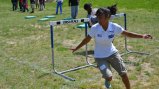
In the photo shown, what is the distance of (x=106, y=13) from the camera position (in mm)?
5805

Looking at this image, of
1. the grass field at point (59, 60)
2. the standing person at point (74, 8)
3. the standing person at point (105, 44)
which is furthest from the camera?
the standing person at point (74, 8)

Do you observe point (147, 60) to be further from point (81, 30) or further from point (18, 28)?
point (18, 28)

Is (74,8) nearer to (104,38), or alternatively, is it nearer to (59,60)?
(59,60)

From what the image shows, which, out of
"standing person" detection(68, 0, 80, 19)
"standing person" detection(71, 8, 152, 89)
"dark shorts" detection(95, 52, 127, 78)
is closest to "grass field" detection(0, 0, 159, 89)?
"dark shorts" detection(95, 52, 127, 78)

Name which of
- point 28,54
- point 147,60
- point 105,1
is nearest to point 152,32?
point 147,60

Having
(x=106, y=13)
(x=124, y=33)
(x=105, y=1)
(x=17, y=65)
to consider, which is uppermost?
(x=106, y=13)

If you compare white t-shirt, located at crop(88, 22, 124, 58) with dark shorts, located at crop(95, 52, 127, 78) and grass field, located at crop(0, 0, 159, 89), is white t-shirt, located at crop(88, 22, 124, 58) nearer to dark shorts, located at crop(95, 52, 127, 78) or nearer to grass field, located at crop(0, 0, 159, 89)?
dark shorts, located at crop(95, 52, 127, 78)

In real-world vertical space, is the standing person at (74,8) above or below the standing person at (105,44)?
below

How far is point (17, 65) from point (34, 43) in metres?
3.27

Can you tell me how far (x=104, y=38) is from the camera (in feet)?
19.6

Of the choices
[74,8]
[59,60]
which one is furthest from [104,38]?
[74,8]

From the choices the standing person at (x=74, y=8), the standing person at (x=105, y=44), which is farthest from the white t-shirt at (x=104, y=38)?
the standing person at (x=74, y=8)

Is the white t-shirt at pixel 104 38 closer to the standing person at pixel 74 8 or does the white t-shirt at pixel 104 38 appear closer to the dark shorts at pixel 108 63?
the dark shorts at pixel 108 63

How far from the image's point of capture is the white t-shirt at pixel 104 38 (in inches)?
236
